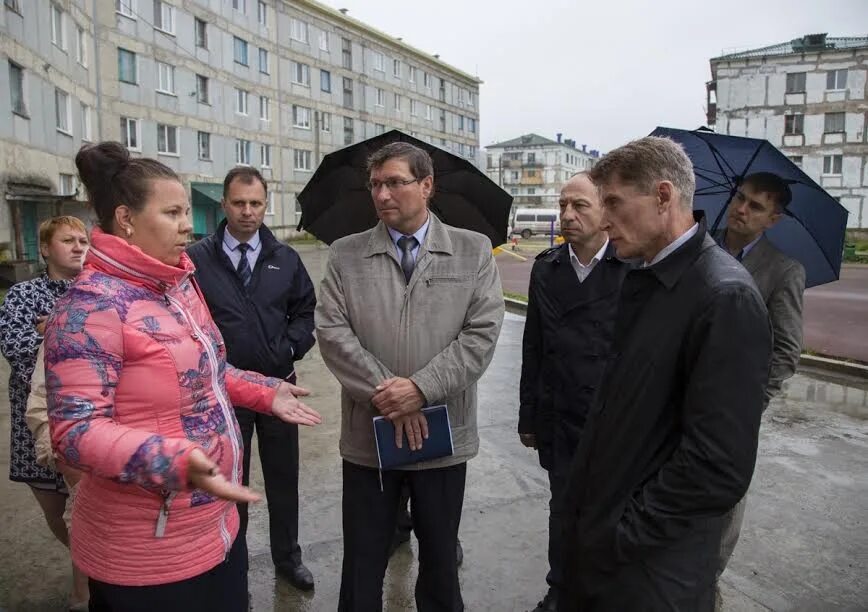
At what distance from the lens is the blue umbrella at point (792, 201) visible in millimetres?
3236

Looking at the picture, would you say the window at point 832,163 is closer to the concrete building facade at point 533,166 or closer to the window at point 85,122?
the window at point 85,122

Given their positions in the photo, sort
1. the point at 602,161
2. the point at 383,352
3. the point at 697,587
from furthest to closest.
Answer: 1. the point at 383,352
2. the point at 602,161
3. the point at 697,587

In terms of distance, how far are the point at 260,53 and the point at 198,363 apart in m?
37.0

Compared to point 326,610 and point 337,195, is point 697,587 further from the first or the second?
point 337,195

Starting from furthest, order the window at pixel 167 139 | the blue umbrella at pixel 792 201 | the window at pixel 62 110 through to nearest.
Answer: the window at pixel 167 139 < the window at pixel 62 110 < the blue umbrella at pixel 792 201

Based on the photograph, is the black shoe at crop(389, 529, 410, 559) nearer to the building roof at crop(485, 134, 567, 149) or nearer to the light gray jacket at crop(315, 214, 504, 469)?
the light gray jacket at crop(315, 214, 504, 469)

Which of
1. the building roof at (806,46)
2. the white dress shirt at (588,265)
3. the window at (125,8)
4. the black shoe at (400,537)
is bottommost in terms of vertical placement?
the black shoe at (400,537)

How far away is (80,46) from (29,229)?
8.51m

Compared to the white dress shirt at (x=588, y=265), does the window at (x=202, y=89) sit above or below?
above

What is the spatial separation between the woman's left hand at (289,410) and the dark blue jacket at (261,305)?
1.10 m

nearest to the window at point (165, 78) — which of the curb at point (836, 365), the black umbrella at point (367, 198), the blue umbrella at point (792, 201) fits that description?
the curb at point (836, 365)

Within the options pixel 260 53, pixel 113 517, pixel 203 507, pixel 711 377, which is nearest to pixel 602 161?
pixel 711 377

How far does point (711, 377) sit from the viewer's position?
1.62 meters

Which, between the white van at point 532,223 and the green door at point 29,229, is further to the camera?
the white van at point 532,223
